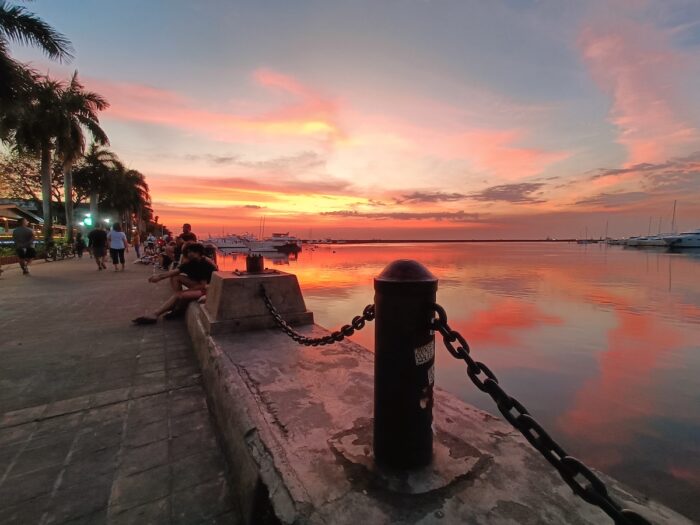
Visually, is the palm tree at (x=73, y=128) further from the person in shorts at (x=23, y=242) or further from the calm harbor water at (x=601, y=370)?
the calm harbor water at (x=601, y=370)

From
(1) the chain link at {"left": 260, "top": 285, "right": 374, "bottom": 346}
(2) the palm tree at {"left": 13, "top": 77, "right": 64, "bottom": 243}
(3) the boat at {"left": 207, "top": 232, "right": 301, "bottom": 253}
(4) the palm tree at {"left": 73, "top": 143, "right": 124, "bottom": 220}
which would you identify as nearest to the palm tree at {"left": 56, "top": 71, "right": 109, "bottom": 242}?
(2) the palm tree at {"left": 13, "top": 77, "right": 64, "bottom": 243}

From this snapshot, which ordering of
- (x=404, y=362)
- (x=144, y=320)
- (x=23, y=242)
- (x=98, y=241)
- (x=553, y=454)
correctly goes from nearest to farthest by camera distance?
(x=553, y=454) → (x=404, y=362) → (x=144, y=320) → (x=23, y=242) → (x=98, y=241)

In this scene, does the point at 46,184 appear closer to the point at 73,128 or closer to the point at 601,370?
the point at 73,128

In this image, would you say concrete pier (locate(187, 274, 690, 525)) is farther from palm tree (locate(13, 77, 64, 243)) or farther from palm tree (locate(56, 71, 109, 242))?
palm tree (locate(56, 71, 109, 242))

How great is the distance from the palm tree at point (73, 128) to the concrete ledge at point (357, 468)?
30.4m

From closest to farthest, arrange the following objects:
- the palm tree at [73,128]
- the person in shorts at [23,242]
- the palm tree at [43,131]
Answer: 1. the person in shorts at [23,242]
2. the palm tree at [43,131]
3. the palm tree at [73,128]

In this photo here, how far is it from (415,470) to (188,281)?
6.07 meters

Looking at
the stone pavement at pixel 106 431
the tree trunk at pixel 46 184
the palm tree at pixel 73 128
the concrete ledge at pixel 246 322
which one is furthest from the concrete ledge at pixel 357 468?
the palm tree at pixel 73 128

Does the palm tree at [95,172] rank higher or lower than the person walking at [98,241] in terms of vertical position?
higher

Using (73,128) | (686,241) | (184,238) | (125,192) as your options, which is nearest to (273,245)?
(125,192)

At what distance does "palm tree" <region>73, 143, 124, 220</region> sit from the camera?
38.9 m

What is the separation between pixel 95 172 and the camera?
129 feet

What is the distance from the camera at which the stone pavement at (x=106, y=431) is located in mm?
2180

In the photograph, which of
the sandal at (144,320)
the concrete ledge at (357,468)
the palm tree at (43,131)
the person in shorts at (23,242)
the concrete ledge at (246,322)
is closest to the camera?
the concrete ledge at (357,468)
